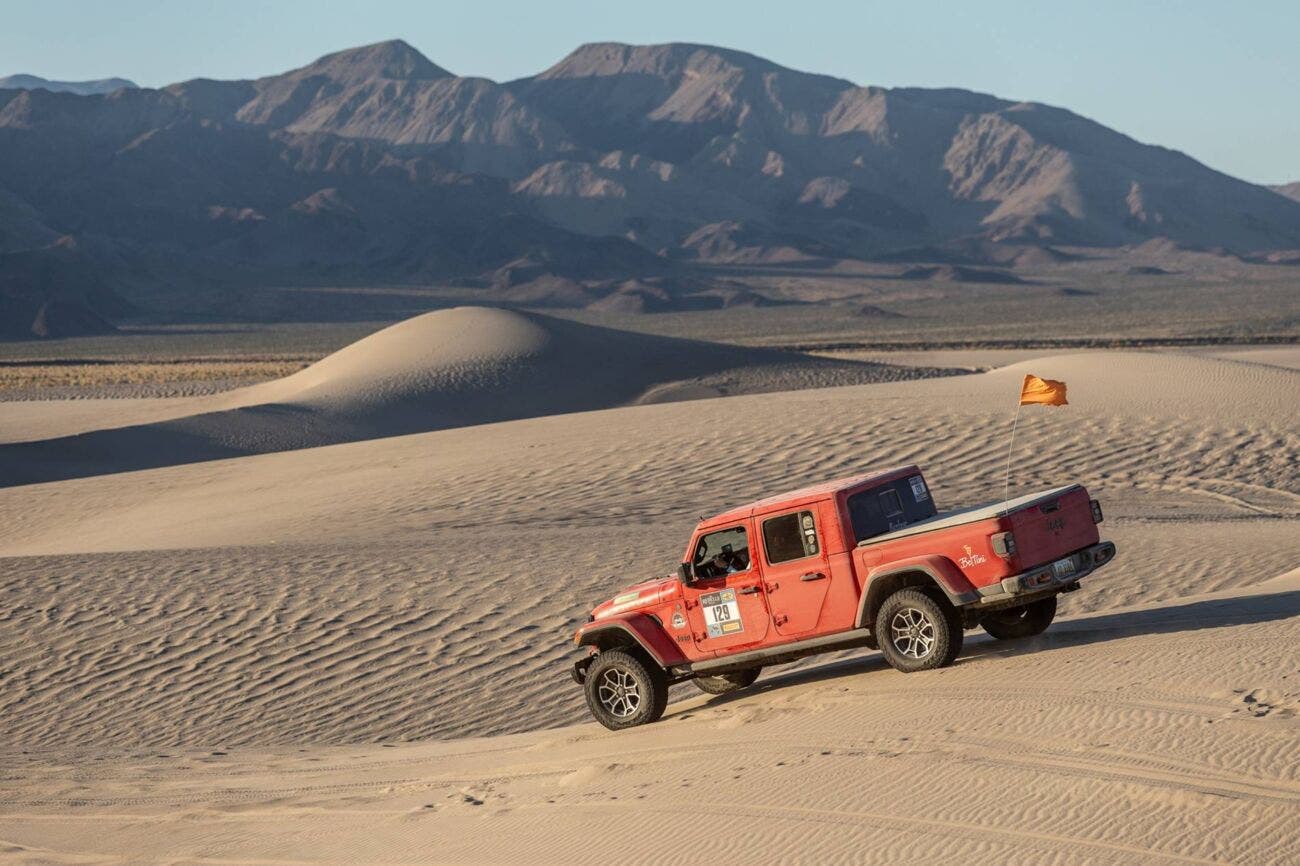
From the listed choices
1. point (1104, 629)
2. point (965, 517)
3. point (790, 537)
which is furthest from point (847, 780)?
point (1104, 629)

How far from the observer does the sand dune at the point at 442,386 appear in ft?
139

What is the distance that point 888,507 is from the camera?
36.1ft

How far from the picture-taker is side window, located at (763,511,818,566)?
1082 cm

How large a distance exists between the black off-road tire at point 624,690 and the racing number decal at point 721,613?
1.90ft

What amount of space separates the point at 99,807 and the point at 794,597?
4.58 meters

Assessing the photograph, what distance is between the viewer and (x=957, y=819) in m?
7.82

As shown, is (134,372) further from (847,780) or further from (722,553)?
(847,780)

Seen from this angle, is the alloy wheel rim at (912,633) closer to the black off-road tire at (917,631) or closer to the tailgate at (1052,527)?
the black off-road tire at (917,631)

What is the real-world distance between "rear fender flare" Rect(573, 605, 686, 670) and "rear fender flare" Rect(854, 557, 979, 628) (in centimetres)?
142

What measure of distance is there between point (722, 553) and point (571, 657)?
409 cm

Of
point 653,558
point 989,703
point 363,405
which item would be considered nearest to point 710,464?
point 653,558

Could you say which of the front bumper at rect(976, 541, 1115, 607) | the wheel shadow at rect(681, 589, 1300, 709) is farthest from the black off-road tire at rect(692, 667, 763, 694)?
the front bumper at rect(976, 541, 1115, 607)

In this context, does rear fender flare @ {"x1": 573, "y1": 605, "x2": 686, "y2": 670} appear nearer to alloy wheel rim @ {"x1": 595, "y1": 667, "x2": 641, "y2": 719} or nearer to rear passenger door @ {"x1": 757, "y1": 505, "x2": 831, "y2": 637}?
alloy wheel rim @ {"x1": 595, "y1": 667, "x2": 641, "y2": 719}

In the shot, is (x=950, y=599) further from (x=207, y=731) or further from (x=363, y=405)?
(x=363, y=405)
